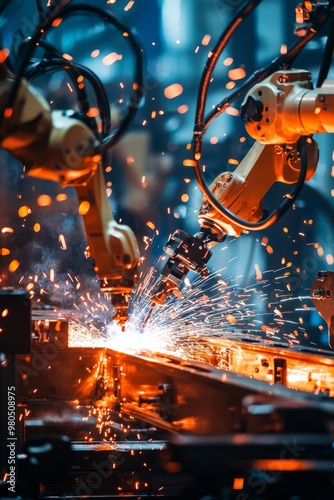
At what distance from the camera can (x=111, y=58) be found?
536 cm

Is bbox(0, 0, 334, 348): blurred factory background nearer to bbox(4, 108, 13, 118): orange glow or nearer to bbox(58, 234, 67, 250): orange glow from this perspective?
bbox(58, 234, 67, 250): orange glow

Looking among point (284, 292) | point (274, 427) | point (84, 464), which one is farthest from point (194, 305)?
point (274, 427)

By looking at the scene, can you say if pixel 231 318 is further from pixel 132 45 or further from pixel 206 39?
pixel 132 45

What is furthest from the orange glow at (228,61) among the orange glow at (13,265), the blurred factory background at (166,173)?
the orange glow at (13,265)

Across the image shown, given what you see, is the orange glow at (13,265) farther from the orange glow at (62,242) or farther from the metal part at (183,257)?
the metal part at (183,257)

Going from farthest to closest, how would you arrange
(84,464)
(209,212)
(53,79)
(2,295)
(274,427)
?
1. (53,79)
2. (209,212)
3. (84,464)
4. (2,295)
5. (274,427)

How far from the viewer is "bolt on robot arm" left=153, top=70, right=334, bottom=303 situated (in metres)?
2.76

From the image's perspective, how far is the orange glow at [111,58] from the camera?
5359 millimetres

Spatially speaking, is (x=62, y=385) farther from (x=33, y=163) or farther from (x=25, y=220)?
(x=25, y=220)

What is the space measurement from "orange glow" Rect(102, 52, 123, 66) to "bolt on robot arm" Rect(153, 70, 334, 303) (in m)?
2.36

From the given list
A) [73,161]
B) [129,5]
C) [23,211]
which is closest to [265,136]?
[73,161]

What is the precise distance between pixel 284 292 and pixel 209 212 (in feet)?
8.03

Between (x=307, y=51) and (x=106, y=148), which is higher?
(x=307, y=51)

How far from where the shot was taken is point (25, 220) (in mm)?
5340
